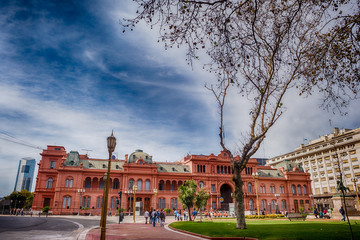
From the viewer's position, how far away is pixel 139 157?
177ft

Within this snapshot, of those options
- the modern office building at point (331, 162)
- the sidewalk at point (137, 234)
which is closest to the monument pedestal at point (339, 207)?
the sidewalk at point (137, 234)

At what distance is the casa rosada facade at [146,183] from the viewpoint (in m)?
47.3

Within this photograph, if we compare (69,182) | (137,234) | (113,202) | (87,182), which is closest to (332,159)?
(113,202)

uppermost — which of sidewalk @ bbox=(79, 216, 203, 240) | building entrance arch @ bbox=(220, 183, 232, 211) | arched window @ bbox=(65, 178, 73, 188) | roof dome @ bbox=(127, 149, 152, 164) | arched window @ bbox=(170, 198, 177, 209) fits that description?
roof dome @ bbox=(127, 149, 152, 164)

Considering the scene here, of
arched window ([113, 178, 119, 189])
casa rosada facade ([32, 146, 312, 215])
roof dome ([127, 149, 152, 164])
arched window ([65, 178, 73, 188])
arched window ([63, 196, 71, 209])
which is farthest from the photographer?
roof dome ([127, 149, 152, 164])

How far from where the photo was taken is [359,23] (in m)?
11.0

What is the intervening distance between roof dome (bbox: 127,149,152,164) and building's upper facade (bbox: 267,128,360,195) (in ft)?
138

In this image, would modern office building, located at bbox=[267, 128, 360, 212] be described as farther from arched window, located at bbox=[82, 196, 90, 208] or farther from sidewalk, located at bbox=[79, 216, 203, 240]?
sidewalk, located at bbox=[79, 216, 203, 240]

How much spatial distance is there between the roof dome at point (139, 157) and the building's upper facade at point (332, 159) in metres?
42.2

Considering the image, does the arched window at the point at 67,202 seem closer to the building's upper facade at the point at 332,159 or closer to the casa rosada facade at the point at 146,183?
the casa rosada facade at the point at 146,183

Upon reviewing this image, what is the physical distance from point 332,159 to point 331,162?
950mm

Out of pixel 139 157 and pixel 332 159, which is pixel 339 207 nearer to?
pixel 139 157

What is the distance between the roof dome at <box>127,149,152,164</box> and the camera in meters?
53.3

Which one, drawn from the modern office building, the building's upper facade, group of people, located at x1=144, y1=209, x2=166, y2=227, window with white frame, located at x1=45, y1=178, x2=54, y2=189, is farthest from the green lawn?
the building's upper facade
